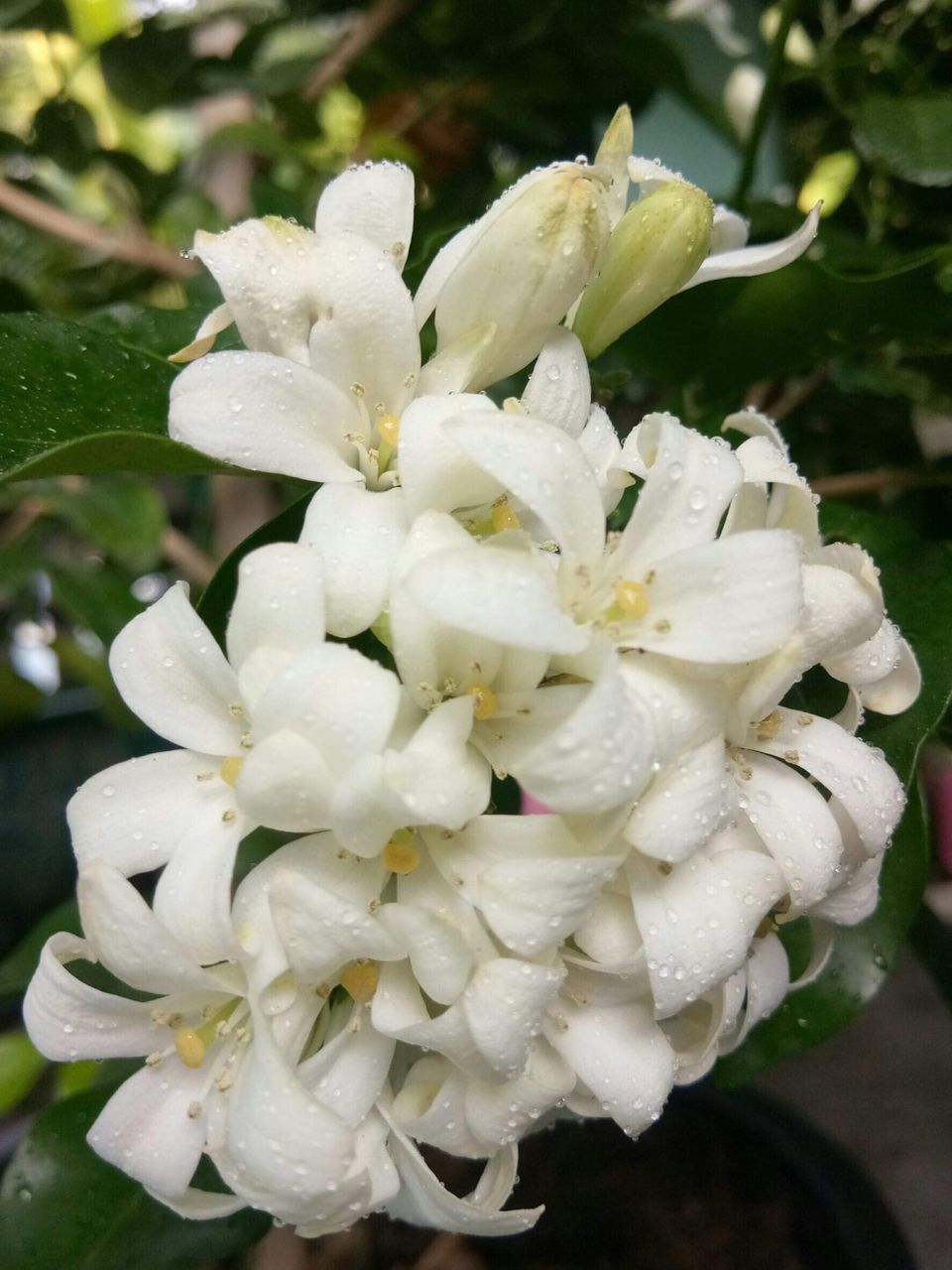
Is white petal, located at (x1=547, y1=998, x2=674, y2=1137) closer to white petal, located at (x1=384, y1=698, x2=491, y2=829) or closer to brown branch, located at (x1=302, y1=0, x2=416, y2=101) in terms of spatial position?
white petal, located at (x1=384, y1=698, x2=491, y2=829)

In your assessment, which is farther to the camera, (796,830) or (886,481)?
(886,481)

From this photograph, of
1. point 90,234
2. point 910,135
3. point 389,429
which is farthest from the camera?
point 90,234

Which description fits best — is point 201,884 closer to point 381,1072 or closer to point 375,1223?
point 381,1072

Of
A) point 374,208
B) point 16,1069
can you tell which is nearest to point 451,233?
point 374,208

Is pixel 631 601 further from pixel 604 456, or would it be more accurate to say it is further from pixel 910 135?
pixel 910 135

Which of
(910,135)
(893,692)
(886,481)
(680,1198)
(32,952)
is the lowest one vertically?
(680,1198)

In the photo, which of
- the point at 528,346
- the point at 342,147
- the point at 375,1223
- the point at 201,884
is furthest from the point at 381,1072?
the point at 342,147

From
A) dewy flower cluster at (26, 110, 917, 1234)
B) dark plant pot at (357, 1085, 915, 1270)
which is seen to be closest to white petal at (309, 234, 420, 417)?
dewy flower cluster at (26, 110, 917, 1234)

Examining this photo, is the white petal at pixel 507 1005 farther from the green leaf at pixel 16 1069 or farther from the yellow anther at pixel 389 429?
the green leaf at pixel 16 1069
